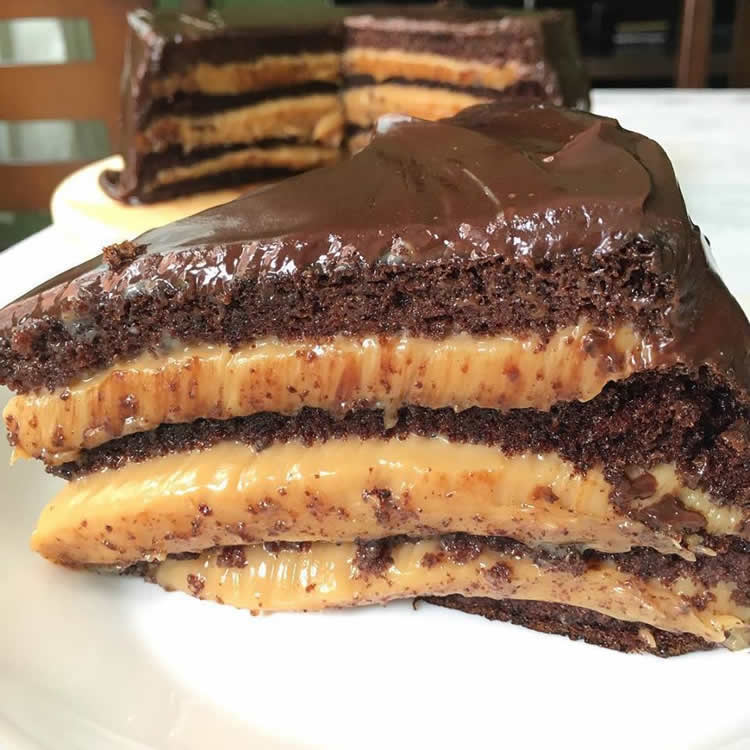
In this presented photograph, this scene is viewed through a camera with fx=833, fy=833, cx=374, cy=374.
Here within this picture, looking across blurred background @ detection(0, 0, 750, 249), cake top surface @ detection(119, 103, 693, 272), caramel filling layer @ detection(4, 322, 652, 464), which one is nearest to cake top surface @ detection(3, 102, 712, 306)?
cake top surface @ detection(119, 103, 693, 272)

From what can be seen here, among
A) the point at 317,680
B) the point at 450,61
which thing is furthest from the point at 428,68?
the point at 317,680

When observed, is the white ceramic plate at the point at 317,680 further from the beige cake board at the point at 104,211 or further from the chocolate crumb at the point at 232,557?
the beige cake board at the point at 104,211

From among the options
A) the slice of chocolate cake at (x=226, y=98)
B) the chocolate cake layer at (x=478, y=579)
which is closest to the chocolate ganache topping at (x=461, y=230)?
the chocolate cake layer at (x=478, y=579)

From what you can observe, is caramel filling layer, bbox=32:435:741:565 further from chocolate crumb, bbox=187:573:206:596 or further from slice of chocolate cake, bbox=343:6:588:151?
slice of chocolate cake, bbox=343:6:588:151

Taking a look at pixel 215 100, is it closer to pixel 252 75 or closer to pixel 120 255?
pixel 252 75

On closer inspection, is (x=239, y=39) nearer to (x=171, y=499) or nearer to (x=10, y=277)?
(x=10, y=277)
